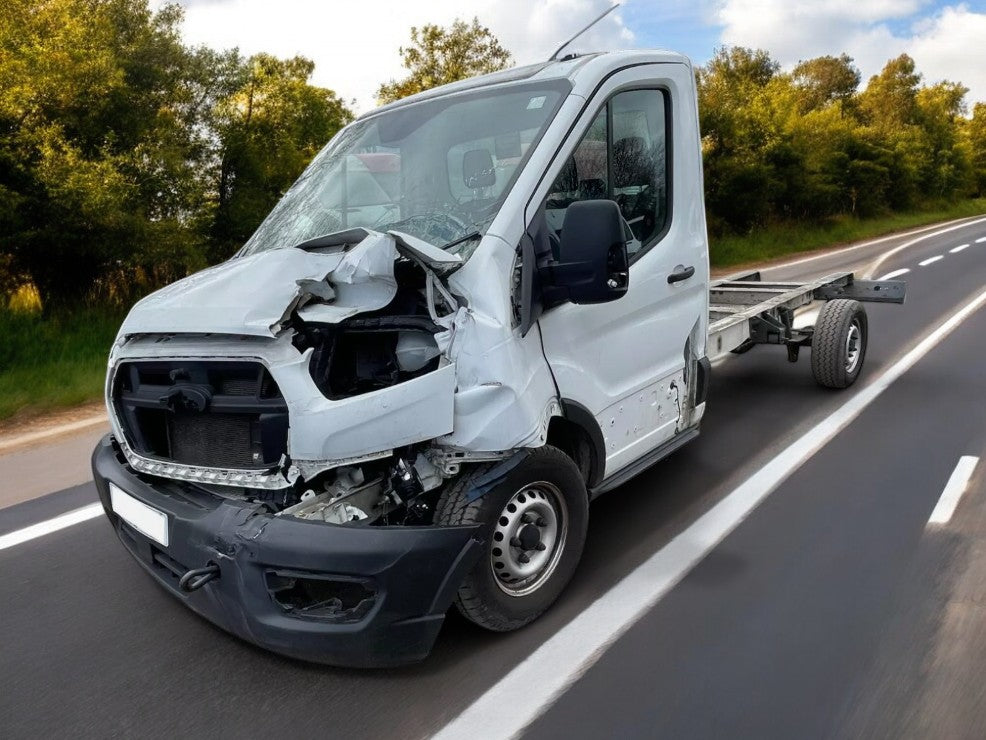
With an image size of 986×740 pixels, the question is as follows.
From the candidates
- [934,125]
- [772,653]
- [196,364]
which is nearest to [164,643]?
[196,364]

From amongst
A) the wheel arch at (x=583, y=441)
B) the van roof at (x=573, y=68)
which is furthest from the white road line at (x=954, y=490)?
the van roof at (x=573, y=68)

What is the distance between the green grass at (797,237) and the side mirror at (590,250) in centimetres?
1704

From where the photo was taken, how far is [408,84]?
22.9 metres

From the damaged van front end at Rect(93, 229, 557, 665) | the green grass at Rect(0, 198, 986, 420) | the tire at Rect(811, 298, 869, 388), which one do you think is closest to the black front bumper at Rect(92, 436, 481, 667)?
the damaged van front end at Rect(93, 229, 557, 665)

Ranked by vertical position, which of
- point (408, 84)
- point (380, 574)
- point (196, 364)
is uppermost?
point (408, 84)

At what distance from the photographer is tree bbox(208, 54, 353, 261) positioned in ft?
40.1

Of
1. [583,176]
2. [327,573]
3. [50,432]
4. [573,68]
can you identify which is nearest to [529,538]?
[327,573]

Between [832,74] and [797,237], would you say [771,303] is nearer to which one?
[797,237]

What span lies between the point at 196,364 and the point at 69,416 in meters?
4.73

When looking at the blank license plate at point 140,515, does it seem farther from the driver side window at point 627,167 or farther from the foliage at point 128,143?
the foliage at point 128,143

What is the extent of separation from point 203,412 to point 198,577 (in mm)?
593

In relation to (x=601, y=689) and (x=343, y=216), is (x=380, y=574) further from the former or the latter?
(x=343, y=216)

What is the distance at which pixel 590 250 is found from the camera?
3.07 meters

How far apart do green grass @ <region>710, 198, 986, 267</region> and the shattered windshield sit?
53.5ft
